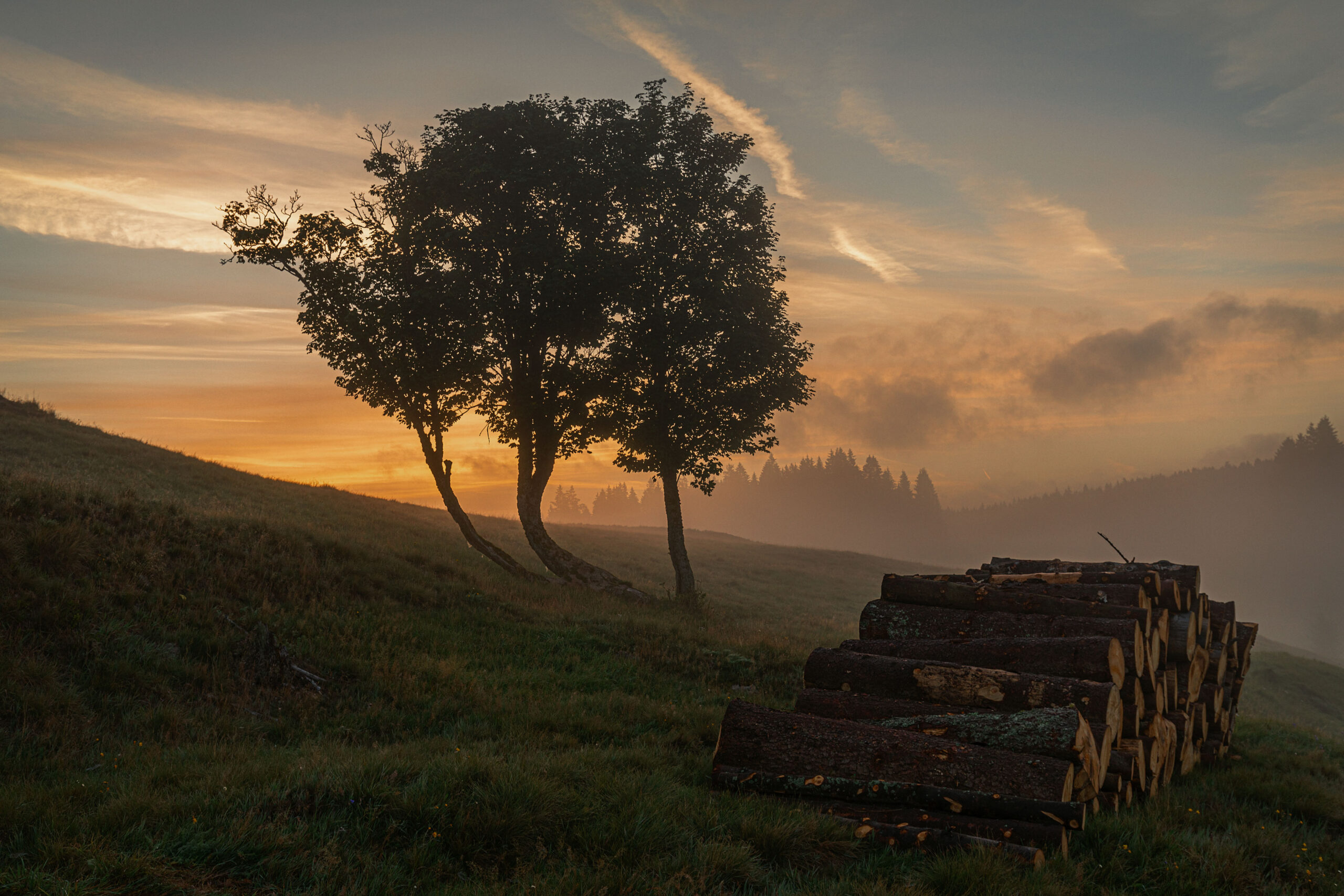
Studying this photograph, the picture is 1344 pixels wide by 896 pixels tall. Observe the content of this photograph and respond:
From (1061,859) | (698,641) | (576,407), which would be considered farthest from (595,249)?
(1061,859)

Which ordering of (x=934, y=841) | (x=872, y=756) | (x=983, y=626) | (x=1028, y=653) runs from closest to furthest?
(x=934, y=841), (x=872, y=756), (x=1028, y=653), (x=983, y=626)

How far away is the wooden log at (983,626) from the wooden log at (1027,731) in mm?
1565

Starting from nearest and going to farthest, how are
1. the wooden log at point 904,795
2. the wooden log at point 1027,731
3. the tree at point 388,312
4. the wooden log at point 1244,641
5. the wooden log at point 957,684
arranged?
the wooden log at point 904,795, the wooden log at point 1027,731, the wooden log at point 957,684, the wooden log at point 1244,641, the tree at point 388,312

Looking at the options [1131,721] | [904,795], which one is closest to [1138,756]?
[1131,721]

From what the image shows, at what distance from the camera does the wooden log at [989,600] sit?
8984 millimetres

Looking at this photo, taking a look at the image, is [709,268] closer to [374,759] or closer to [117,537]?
[117,537]

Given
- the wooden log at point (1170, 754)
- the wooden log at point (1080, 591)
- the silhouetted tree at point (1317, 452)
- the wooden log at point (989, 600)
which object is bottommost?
the wooden log at point (1170, 754)

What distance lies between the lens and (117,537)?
1297cm

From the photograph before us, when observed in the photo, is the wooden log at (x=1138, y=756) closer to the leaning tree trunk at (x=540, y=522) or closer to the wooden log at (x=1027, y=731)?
the wooden log at (x=1027, y=731)

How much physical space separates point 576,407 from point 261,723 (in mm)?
16763

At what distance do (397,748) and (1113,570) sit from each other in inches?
413

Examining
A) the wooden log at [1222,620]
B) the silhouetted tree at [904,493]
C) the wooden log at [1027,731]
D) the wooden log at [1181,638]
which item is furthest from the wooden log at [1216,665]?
the silhouetted tree at [904,493]

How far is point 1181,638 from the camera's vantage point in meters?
10.1

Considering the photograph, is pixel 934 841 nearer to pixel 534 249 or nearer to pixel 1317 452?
pixel 534 249
